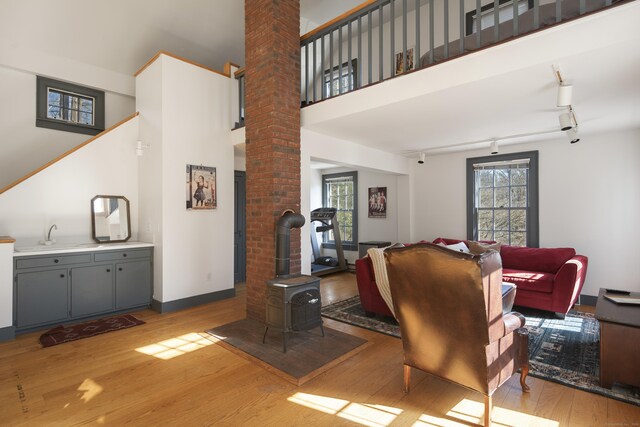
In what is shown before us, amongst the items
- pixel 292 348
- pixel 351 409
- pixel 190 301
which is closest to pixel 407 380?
pixel 351 409

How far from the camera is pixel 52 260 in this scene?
3938 millimetres

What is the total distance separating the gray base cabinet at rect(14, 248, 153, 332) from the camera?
3779 millimetres

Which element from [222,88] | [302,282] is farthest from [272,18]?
[302,282]

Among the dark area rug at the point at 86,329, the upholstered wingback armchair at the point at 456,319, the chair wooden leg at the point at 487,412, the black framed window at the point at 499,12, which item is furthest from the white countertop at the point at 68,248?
the black framed window at the point at 499,12

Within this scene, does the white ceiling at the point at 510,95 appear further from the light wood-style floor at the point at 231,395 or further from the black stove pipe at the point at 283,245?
the light wood-style floor at the point at 231,395

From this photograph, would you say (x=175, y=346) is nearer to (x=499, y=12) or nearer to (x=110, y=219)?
(x=110, y=219)

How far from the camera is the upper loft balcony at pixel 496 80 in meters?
2.47

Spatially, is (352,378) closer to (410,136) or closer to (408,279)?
(408,279)

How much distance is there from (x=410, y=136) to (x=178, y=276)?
160 inches

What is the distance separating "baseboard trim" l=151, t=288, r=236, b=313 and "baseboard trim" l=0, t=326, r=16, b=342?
1503 mm

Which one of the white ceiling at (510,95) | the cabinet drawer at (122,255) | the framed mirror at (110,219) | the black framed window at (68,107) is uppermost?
the black framed window at (68,107)

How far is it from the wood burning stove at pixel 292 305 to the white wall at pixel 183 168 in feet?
6.44

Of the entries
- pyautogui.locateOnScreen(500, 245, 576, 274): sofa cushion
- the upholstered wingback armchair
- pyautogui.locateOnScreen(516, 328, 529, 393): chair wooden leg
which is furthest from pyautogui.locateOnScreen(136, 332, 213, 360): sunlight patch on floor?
pyautogui.locateOnScreen(500, 245, 576, 274): sofa cushion

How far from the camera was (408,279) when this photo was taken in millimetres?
2375
